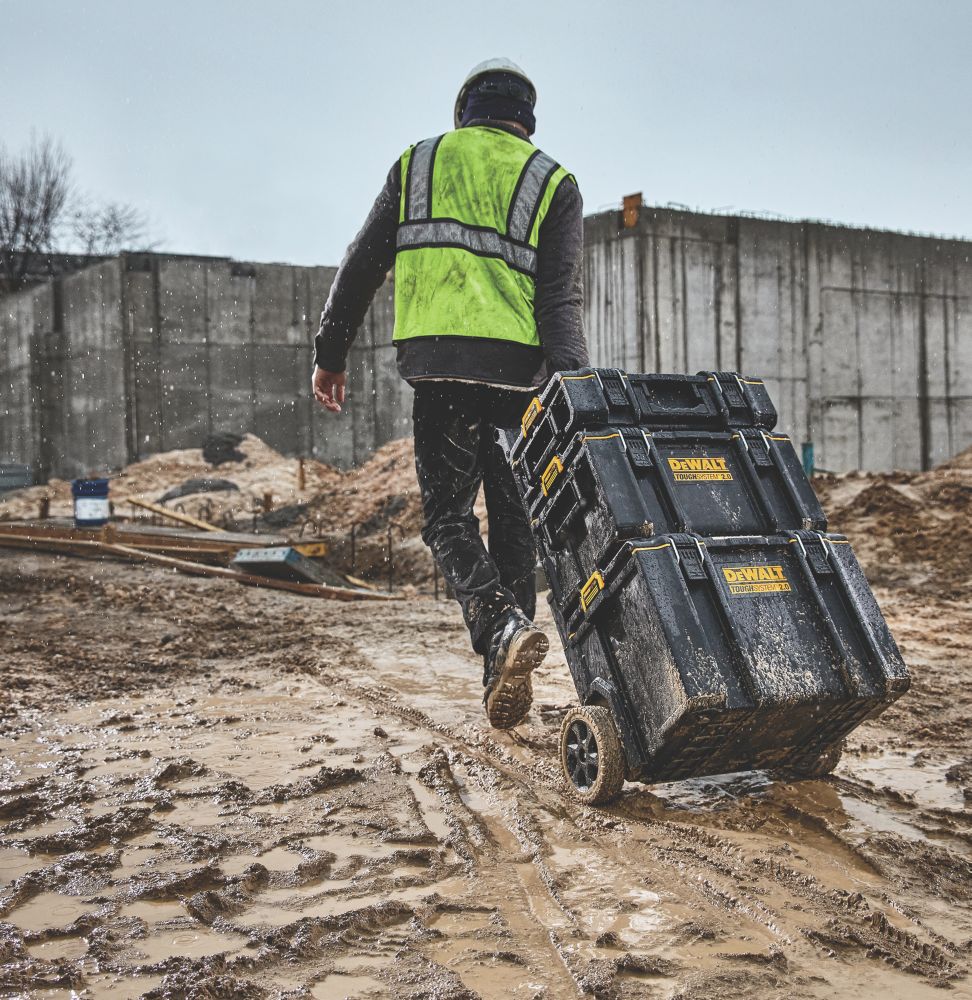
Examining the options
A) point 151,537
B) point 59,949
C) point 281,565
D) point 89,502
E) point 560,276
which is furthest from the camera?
point 89,502

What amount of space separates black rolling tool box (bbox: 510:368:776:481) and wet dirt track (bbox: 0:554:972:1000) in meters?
1.02

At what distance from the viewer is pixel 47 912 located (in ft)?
5.92

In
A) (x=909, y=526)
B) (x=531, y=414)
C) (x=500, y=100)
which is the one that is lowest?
(x=909, y=526)

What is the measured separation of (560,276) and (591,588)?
49.5 inches

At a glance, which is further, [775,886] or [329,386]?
[329,386]

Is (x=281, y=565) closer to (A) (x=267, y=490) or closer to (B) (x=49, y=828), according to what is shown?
(B) (x=49, y=828)

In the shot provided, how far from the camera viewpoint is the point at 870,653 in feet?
7.46

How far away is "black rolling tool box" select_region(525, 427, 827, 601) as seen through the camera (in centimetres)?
239

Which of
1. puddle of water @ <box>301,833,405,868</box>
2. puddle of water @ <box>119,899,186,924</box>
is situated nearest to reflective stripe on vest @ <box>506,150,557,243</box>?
puddle of water @ <box>301,833,405,868</box>

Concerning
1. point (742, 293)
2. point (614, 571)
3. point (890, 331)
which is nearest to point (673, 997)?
point (614, 571)

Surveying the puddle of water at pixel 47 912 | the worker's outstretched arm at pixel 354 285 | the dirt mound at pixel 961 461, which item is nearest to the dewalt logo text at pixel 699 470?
the worker's outstretched arm at pixel 354 285

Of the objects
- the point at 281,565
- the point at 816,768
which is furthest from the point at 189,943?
the point at 281,565

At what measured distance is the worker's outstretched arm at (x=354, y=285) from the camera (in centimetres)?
326

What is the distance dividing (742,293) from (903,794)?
12679 millimetres
